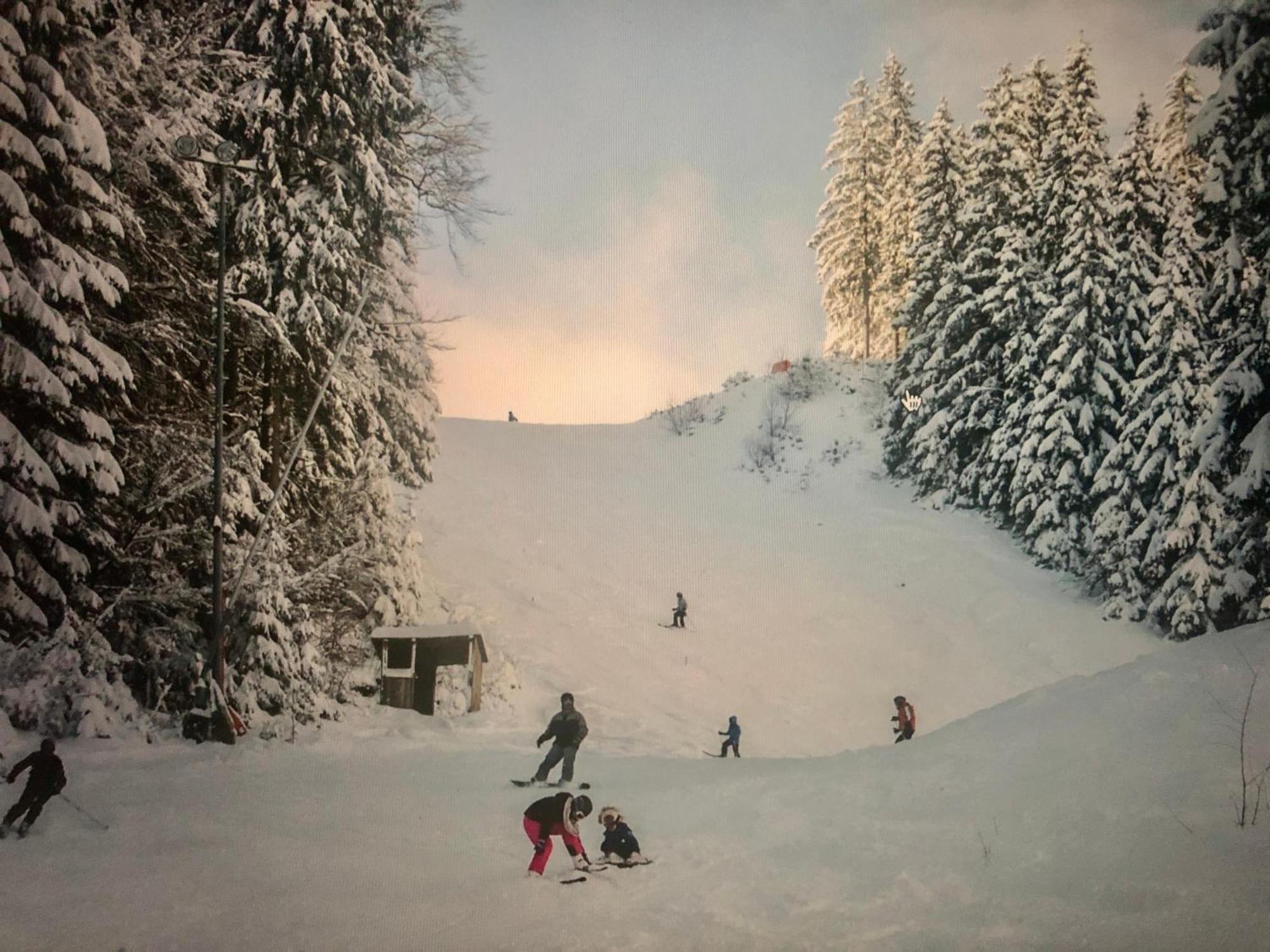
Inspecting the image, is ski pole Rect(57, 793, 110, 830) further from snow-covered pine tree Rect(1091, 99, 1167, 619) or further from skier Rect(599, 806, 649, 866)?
snow-covered pine tree Rect(1091, 99, 1167, 619)

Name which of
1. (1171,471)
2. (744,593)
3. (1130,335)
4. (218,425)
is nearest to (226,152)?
(218,425)

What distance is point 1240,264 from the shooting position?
1614 cm

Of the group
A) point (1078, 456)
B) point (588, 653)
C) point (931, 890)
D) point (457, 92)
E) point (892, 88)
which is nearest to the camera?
point (931, 890)

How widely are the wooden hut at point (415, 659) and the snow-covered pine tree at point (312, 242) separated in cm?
149

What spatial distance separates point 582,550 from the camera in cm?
3366

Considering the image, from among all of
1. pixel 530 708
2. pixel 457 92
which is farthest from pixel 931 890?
pixel 457 92

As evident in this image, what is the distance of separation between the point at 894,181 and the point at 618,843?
50702 millimetres

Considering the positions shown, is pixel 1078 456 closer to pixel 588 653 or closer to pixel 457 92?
pixel 588 653

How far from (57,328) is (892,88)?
5459 centimetres

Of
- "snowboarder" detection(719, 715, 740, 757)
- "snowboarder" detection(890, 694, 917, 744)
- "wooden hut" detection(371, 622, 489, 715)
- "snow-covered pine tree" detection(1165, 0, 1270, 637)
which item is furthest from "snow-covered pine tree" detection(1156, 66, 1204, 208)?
"wooden hut" detection(371, 622, 489, 715)

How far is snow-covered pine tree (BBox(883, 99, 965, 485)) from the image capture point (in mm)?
35688

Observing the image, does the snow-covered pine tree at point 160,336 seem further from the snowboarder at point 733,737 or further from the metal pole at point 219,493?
the snowboarder at point 733,737

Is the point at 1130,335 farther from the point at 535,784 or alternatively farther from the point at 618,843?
the point at 618,843

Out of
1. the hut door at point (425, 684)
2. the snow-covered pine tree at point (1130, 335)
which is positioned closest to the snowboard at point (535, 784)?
the hut door at point (425, 684)
